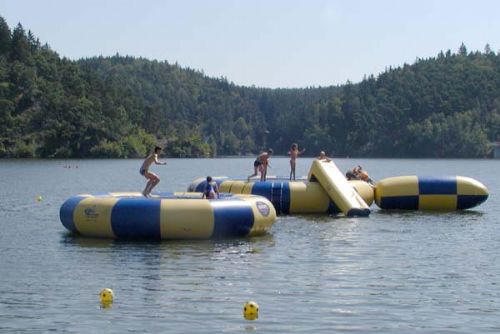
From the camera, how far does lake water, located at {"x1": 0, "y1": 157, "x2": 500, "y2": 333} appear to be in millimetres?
15133

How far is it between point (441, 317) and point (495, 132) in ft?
578

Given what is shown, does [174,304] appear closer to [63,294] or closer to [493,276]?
[63,294]

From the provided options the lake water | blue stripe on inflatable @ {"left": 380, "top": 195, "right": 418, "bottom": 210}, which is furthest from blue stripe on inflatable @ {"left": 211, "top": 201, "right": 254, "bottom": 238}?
blue stripe on inflatable @ {"left": 380, "top": 195, "right": 418, "bottom": 210}

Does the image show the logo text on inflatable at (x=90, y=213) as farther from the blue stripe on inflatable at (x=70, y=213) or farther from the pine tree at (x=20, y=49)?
the pine tree at (x=20, y=49)

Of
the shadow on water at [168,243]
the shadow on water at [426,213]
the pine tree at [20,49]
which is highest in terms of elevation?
the pine tree at [20,49]

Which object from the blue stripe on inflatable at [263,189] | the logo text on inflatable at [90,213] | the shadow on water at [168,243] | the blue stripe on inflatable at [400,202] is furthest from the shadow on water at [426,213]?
the logo text on inflatable at [90,213]

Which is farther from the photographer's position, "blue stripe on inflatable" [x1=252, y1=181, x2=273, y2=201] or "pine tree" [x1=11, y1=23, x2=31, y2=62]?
"pine tree" [x1=11, y1=23, x2=31, y2=62]

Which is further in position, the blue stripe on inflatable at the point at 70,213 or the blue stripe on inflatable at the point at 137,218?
the blue stripe on inflatable at the point at 70,213

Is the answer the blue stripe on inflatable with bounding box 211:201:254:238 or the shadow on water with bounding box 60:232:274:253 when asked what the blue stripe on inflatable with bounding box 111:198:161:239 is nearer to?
the shadow on water with bounding box 60:232:274:253

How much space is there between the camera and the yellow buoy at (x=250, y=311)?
50.0ft

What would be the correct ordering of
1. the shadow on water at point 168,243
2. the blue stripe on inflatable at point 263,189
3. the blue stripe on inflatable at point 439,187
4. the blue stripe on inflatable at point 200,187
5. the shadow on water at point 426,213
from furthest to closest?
the blue stripe on inflatable at point 439,187
the blue stripe on inflatable at point 200,187
the shadow on water at point 426,213
the blue stripe on inflatable at point 263,189
the shadow on water at point 168,243

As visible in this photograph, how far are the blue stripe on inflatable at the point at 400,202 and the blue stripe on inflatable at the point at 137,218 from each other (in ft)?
42.7

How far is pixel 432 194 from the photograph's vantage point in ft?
114

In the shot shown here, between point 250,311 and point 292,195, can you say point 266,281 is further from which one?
point 292,195
